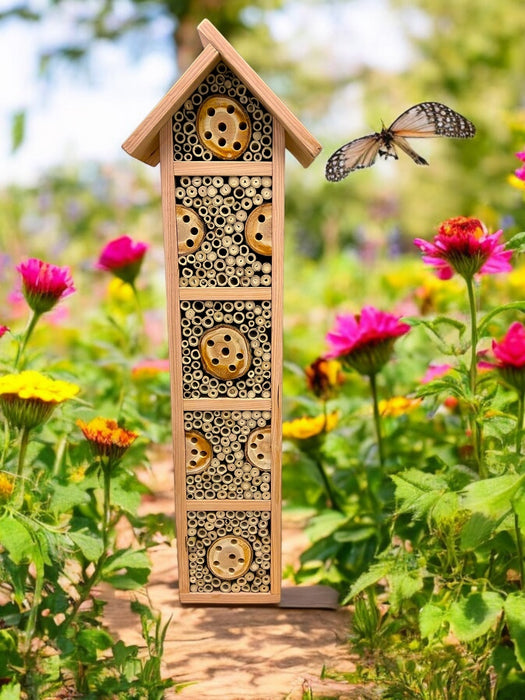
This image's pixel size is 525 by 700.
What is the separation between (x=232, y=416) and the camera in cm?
182

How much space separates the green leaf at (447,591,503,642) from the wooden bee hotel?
544 mm

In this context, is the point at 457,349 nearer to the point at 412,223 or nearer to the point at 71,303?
the point at 71,303

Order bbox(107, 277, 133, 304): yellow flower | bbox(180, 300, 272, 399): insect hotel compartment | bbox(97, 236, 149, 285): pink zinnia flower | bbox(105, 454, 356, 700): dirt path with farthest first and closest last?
1. bbox(107, 277, 133, 304): yellow flower
2. bbox(97, 236, 149, 285): pink zinnia flower
3. bbox(180, 300, 272, 399): insect hotel compartment
4. bbox(105, 454, 356, 700): dirt path

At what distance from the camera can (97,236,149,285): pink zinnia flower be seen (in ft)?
7.23

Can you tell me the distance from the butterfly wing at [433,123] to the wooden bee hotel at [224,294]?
0.19 metres

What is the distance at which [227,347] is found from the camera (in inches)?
70.4

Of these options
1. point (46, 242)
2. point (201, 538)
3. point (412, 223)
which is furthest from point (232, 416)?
point (412, 223)

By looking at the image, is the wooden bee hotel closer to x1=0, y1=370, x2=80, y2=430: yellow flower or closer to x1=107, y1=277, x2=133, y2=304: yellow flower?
x1=0, y1=370, x2=80, y2=430: yellow flower

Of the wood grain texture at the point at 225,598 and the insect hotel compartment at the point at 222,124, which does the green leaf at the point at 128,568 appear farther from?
the insect hotel compartment at the point at 222,124

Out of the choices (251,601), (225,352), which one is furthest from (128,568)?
(225,352)

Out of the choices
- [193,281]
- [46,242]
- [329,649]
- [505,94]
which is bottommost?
[329,649]

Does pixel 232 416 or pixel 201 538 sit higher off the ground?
pixel 232 416

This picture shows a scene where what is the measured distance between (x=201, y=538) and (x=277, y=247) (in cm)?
63

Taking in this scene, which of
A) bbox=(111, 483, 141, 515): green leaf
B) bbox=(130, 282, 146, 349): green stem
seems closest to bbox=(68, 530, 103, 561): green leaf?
bbox=(111, 483, 141, 515): green leaf
